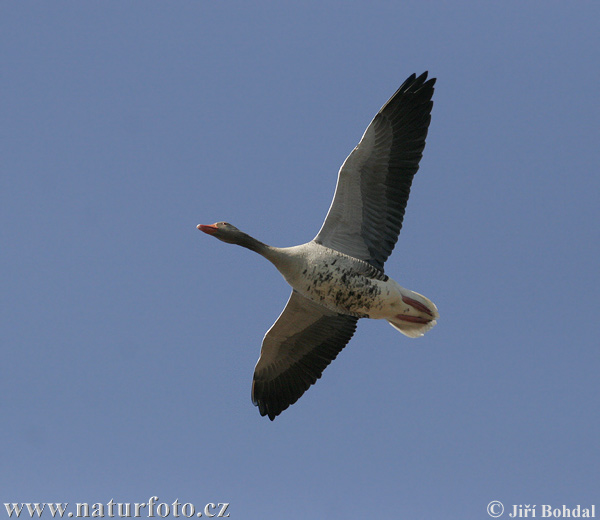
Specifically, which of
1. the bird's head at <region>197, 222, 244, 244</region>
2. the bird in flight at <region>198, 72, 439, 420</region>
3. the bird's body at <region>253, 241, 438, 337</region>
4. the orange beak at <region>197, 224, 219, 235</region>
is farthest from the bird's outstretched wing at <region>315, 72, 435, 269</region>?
the orange beak at <region>197, 224, 219, 235</region>

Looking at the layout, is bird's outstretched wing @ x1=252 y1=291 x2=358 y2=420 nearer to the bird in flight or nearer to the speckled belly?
the bird in flight

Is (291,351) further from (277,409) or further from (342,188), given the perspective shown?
(342,188)

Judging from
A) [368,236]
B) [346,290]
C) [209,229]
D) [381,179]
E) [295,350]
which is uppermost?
[381,179]

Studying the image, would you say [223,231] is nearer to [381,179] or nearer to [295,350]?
[381,179]

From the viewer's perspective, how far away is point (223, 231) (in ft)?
39.4

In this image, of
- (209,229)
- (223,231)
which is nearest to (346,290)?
(223,231)

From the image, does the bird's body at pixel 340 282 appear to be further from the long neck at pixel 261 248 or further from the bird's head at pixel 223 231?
the bird's head at pixel 223 231

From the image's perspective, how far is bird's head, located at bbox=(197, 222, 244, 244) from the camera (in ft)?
39.3

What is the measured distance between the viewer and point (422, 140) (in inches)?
478

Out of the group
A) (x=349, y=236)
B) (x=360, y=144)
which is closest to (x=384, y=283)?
(x=349, y=236)

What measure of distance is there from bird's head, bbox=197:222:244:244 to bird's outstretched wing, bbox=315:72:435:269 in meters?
1.18

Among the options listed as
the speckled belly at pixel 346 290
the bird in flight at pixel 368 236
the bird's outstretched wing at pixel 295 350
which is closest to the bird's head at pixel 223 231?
the bird in flight at pixel 368 236

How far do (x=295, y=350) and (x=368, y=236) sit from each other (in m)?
2.34

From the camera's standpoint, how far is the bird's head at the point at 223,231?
39.3 ft
